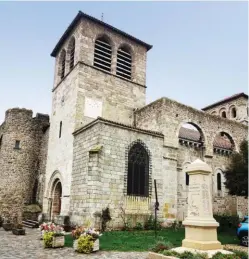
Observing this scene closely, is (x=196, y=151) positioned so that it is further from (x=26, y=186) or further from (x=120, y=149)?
(x=26, y=186)

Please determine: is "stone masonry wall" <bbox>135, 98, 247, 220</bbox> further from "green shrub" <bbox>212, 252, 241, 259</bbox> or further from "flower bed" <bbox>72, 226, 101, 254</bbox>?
"green shrub" <bbox>212, 252, 241, 259</bbox>

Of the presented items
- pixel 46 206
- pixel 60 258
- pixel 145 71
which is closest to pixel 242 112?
pixel 145 71

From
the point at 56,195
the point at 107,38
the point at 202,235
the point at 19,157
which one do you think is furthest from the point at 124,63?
the point at 202,235

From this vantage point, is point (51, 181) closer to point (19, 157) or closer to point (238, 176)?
point (19, 157)

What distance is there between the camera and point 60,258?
24.9ft

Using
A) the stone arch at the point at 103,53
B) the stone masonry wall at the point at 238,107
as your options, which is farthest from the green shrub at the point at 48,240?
the stone masonry wall at the point at 238,107

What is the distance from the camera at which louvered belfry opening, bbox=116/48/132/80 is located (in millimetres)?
20594

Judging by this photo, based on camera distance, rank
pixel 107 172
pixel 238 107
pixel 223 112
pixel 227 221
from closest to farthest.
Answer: pixel 107 172, pixel 227 221, pixel 238 107, pixel 223 112

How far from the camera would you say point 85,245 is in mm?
8539

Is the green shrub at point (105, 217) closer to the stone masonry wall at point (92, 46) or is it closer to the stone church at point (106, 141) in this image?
the stone church at point (106, 141)

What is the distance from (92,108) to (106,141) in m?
4.45

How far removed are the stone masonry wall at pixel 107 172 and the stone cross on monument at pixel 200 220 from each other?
20.0 ft

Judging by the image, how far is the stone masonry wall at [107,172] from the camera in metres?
13.6

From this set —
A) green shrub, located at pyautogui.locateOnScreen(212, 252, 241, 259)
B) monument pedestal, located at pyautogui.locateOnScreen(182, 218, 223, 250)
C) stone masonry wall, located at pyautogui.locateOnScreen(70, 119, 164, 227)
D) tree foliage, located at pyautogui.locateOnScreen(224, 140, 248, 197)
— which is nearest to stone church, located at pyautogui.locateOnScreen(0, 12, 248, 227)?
stone masonry wall, located at pyautogui.locateOnScreen(70, 119, 164, 227)
